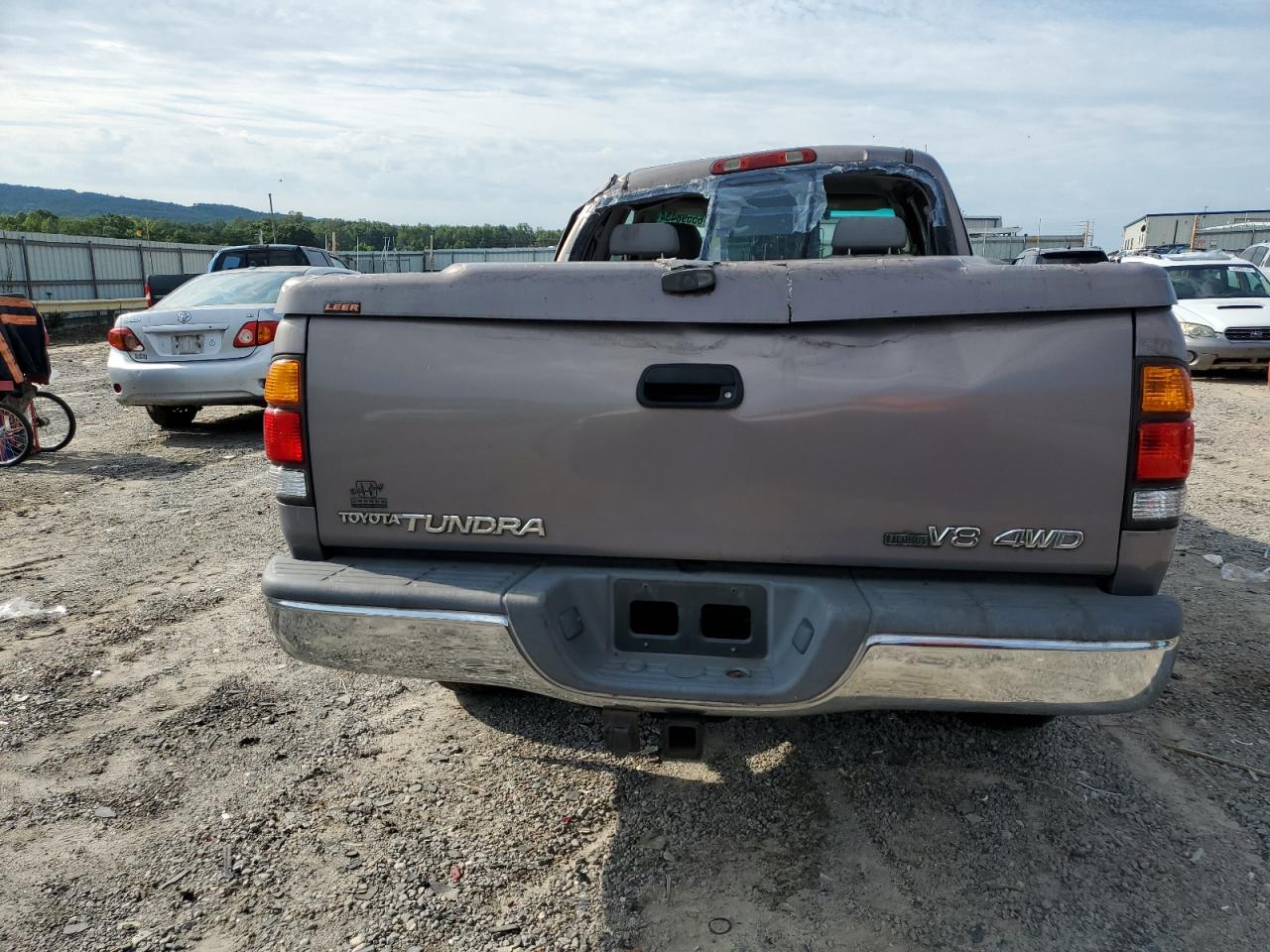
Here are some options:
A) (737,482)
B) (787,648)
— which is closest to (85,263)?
(737,482)

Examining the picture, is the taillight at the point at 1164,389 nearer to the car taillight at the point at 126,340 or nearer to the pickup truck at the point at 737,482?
the pickup truck at the point at 737,482

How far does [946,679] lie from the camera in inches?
84.4

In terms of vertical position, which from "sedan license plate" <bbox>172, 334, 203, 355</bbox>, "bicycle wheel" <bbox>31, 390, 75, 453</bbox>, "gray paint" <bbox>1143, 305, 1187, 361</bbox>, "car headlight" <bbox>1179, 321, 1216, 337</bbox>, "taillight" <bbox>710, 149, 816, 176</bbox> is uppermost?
"taillight" <bbox>710, 149, 816, 176</bbox>

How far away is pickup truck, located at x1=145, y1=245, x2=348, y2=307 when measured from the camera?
14.2 metres

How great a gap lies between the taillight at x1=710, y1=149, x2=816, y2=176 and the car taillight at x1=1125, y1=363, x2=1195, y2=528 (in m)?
2.26

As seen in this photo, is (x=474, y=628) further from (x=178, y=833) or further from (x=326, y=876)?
(x=178, y=833)

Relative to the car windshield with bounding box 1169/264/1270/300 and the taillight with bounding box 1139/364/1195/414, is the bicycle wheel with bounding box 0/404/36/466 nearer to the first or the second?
the taillight with bounding box 1139/364/1195/414

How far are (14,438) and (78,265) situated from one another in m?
22.9

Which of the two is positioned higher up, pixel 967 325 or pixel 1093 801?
pixel 967 325

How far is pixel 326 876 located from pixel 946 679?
179 centimetres

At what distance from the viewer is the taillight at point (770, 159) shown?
13.1ft

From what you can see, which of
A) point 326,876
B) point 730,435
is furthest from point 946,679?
point 326,876

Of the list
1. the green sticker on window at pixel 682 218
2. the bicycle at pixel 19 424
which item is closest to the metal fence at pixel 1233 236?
the green sticker on window at pixel 682 218

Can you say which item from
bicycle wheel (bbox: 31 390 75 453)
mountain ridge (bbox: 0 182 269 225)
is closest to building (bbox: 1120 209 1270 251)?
bicycle wheel (bbox: 31 390 75 453)
